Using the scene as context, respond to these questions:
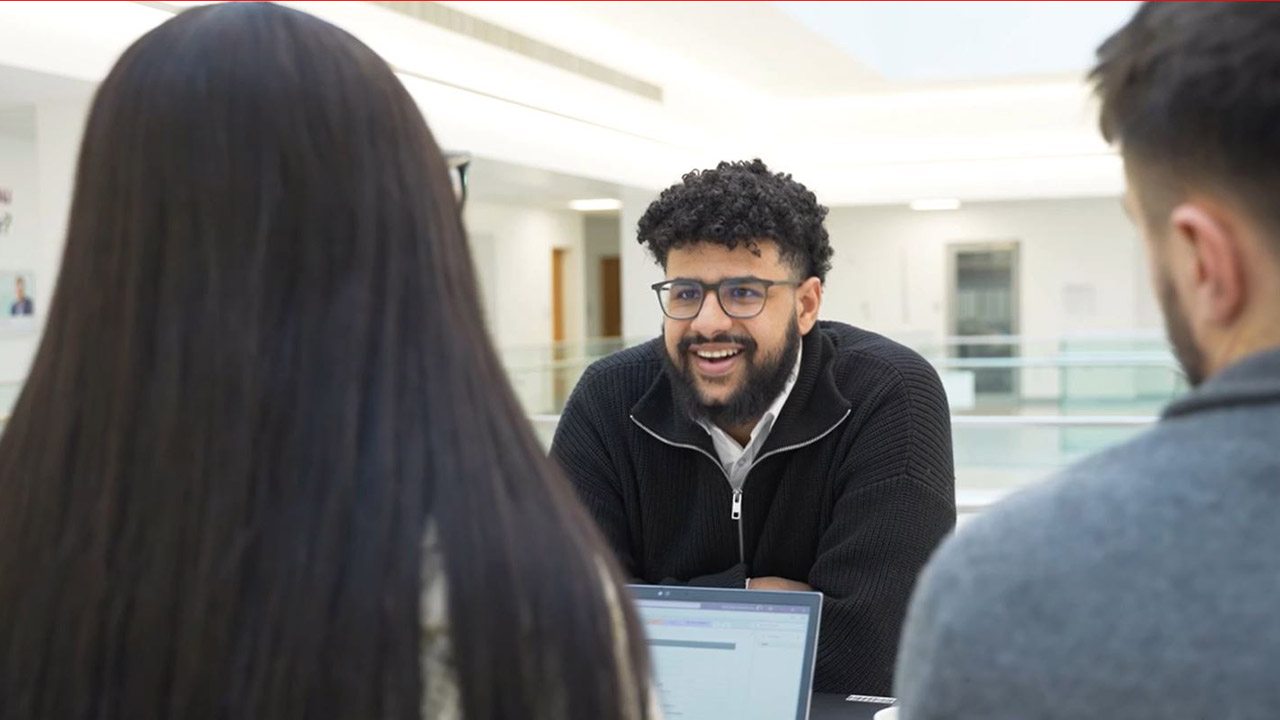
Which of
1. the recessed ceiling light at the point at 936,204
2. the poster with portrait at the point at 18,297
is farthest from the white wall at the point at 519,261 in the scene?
the poster with portrait at the point at 18,297

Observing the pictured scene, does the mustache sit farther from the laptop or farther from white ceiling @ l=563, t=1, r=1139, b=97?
white ceiling @ l=563, t=1, r=1139, b=97

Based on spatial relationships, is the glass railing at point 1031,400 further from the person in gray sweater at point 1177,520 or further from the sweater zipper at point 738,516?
the person in gray sweater at point 1177,520

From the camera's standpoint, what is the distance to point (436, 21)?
950 centimetres

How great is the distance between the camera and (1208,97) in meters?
0.80

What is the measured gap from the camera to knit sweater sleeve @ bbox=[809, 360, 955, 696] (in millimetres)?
2092

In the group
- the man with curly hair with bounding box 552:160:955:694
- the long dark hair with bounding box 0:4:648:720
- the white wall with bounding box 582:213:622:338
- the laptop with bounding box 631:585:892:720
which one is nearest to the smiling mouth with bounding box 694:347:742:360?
the man with curly hair with bounding box 552:160:955:694

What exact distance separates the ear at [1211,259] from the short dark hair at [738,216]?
5.15ft

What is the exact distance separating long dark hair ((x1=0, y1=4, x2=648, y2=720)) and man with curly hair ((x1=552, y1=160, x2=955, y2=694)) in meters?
1.36

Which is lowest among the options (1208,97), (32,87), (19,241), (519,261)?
(1208,97)

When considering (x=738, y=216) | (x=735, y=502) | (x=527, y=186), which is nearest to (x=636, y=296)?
(x=527, y=186)

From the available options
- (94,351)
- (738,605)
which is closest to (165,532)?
(94,351)

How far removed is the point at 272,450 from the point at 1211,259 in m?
0.62

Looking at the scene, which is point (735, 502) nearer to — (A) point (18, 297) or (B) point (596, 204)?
(A) point (18, 297)

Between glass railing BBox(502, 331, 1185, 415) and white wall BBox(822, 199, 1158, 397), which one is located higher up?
white wall BBox(822, 199, 1158, 397)
